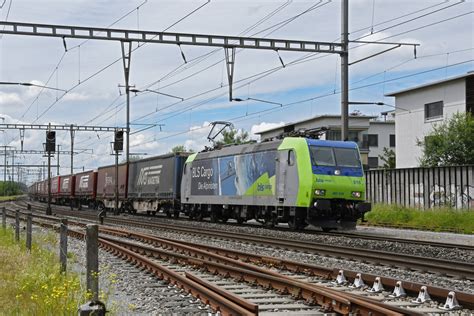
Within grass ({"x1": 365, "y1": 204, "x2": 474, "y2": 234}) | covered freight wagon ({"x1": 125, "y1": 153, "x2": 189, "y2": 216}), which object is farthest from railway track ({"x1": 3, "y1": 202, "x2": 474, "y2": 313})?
covered freight wagon ({"x1": 125, "y1": 153, "x2": 189, "y2": 216})

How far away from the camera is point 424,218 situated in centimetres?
2591

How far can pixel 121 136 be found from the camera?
1503 inches

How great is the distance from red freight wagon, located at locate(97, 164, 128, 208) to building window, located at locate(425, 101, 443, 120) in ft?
75.2

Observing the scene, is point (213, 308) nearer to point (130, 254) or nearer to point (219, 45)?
point (130, 254)

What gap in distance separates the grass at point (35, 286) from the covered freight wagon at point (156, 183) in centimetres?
1883

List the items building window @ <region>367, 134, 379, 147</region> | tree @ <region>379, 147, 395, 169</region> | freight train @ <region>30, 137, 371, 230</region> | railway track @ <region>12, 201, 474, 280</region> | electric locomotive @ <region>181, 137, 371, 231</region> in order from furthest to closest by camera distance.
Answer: building window @ <region>367, 134, 379, 147</region> → tree @ <region>379, 147, 395, 169</region> → freight train @ <region>30, 137, 371, 230</region> → electric locomotive @ <region>181, 137, 371, 231</region> → railway track @ <region>12, 201, 474, 280</region>

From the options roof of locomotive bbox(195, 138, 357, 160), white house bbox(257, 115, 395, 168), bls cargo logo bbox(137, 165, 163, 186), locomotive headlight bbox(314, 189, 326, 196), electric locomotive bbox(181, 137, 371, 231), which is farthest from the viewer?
white house bbox(257, 115, 395, 168)

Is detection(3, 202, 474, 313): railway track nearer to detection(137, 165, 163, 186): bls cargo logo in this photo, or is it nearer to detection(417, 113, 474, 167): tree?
detection(137, 165, 163, 186): bls cargo logo

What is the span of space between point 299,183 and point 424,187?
33.7 ft

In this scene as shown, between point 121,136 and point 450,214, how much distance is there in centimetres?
2065

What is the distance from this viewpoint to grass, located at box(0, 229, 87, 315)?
760 centimetres

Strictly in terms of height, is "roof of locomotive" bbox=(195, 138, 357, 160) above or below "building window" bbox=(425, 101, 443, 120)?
below

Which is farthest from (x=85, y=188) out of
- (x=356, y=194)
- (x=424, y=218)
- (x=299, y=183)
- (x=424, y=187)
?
(x=356, y=194)

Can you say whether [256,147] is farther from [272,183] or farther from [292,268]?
[292,268]
